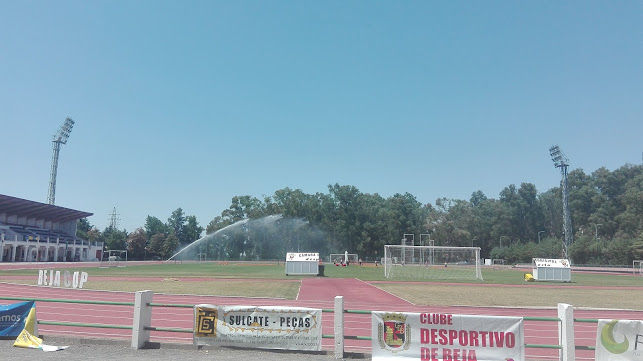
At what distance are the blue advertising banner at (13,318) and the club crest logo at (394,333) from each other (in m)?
9.02

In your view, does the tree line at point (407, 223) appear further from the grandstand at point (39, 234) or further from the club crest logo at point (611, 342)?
the club crest logo at point (611, 342)

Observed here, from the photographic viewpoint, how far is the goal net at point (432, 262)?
50.5 meters

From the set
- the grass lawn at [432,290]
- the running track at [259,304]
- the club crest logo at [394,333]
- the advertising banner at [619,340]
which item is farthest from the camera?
the grass lawn at [432,290]

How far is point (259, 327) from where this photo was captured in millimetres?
10680

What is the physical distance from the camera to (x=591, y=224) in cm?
12550

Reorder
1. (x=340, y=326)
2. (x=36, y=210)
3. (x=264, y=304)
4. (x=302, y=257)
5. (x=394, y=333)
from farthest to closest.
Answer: (x=36, y=210) → (x=302, y=257) → (x=264, y=304) → (x=340, y=326) → (x=394, y=333)

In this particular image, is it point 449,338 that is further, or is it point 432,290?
point 432,290

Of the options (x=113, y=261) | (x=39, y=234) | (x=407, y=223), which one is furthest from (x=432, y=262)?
(x=39, y=234)

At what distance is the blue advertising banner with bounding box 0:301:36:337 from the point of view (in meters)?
11.5

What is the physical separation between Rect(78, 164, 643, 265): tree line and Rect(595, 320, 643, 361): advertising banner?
360 feet

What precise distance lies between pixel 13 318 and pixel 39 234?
100m

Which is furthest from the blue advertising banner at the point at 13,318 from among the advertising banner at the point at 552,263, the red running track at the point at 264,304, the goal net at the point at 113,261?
the goal net at the point at 113,261

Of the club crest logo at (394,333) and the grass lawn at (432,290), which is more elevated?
the club crest logo at (394,333)

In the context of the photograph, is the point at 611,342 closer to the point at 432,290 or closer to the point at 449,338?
the point at 449,338
